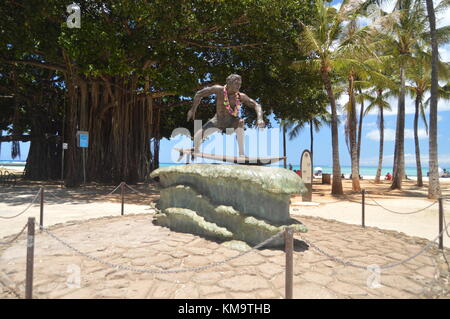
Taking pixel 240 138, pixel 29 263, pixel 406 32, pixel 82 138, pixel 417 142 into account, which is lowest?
pixel 29 263

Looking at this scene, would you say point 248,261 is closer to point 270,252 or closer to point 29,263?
point 270,252

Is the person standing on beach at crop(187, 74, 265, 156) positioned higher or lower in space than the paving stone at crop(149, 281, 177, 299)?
higher

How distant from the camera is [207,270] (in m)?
3.34

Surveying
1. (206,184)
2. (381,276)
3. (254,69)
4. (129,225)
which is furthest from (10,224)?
(254,69)

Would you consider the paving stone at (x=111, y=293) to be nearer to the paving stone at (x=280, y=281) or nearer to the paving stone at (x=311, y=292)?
the paving stone at (x=280, y=281)

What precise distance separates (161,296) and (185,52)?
10088mm

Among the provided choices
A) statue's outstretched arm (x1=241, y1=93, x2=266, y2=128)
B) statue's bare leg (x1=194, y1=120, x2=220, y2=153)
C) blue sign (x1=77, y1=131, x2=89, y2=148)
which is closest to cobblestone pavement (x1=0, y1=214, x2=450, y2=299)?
statue's bare leg (x1=194, y1=120, x2=220, y2=153)

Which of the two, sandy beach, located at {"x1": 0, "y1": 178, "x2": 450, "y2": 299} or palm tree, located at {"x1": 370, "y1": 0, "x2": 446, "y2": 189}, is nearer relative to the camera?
sandy beach, located at {"x1": 0, "y1": 178, "x2": 450, "y2": 299}

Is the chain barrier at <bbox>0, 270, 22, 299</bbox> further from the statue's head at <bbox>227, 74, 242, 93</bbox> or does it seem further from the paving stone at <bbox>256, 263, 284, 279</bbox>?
the statue's head at <bbox>227, 74, 242, 93</bbox>

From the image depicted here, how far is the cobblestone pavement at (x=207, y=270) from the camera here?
2.82 meters

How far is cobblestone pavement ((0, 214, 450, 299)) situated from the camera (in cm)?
282

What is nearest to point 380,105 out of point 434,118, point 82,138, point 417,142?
point 417,142
